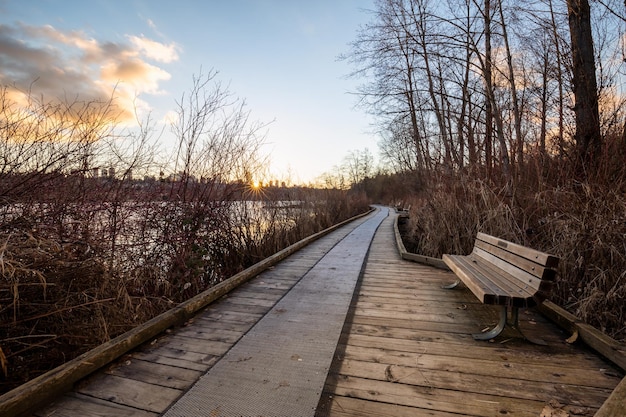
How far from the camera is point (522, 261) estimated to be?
2.41 meters

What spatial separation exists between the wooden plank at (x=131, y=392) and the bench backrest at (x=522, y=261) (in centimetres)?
239

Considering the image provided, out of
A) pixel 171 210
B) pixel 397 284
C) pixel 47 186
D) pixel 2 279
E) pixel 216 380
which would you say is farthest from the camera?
pixel 171 210

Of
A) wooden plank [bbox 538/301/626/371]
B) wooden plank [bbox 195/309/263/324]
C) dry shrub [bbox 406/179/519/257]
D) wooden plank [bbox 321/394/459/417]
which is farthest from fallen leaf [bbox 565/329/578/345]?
wooden plank [bbox 195/309/263/324]

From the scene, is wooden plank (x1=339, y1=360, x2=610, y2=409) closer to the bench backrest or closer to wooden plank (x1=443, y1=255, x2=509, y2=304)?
wooden plank (x1=443, y1=255, x2=509, y2=304)

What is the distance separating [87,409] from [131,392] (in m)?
0.20

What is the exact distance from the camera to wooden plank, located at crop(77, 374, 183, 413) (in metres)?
1.56

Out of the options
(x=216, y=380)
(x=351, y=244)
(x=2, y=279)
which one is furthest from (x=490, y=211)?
(x=2, y=279)

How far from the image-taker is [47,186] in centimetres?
284

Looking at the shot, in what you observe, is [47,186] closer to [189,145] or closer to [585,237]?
[189,145]

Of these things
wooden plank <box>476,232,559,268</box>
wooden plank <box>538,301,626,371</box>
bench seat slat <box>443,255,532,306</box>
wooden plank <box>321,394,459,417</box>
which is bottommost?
wooden plank <box>321,394,459,417</box>

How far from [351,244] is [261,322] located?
182 inches

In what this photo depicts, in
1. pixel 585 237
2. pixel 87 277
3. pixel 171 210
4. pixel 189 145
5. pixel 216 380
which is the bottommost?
Answer: pixel 216 380

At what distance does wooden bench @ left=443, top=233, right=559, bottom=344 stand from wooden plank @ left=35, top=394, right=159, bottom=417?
2211 mm

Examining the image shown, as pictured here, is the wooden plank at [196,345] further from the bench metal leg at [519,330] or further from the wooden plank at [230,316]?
the bench metal leg at [519,330]
